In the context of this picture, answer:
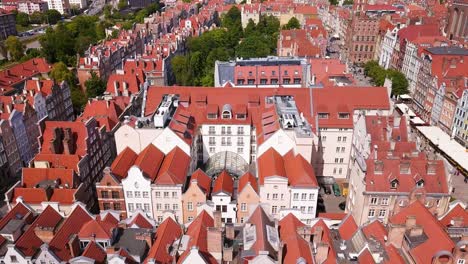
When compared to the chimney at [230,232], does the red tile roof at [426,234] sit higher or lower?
higher

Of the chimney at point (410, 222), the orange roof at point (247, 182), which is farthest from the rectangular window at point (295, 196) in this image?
the chimney at point (410, 222)

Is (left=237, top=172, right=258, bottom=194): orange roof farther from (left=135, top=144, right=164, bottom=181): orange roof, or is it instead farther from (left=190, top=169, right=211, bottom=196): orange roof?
(left=135, top=144, right=164, bottom=181): orange roof

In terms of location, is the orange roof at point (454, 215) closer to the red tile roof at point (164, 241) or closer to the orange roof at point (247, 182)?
the orange roof at point (247, 182)

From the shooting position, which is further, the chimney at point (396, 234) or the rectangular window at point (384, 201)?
the rectangular window at point (384, 201)

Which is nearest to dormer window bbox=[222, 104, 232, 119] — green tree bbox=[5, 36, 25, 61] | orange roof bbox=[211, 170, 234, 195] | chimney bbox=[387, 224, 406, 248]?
orange roof bbox=[211, 170, 234, 195]

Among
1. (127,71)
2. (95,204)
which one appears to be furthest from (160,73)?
(95,204)

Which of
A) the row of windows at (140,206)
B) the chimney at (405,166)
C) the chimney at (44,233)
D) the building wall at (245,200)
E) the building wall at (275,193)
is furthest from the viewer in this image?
the row of windows at (140,206)

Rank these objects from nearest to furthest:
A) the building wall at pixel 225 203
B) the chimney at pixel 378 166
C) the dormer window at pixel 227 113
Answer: the chimney at pixel 378 166 < the building wall at pixel 225 203 < the dormer window at pixel 227 113
